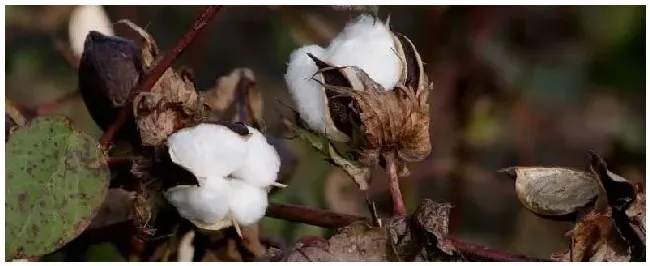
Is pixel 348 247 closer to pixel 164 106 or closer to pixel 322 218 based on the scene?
pixel 322 218

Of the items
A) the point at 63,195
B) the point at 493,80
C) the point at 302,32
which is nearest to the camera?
the point at 63,195

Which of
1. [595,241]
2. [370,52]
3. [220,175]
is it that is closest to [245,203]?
[220,175]

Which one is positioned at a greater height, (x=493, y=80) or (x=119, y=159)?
(x=119, y=159)

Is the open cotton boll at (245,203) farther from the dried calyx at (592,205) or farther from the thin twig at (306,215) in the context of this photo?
the dried calyx at (592,205)

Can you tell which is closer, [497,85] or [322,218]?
[322,218]

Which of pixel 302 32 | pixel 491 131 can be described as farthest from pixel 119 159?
pixel 491 131

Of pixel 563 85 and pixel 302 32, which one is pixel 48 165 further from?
pixel 563 85

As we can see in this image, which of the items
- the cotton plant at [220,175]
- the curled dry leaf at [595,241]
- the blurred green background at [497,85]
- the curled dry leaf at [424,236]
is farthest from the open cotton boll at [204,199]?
the blurred green background at [497,85]
